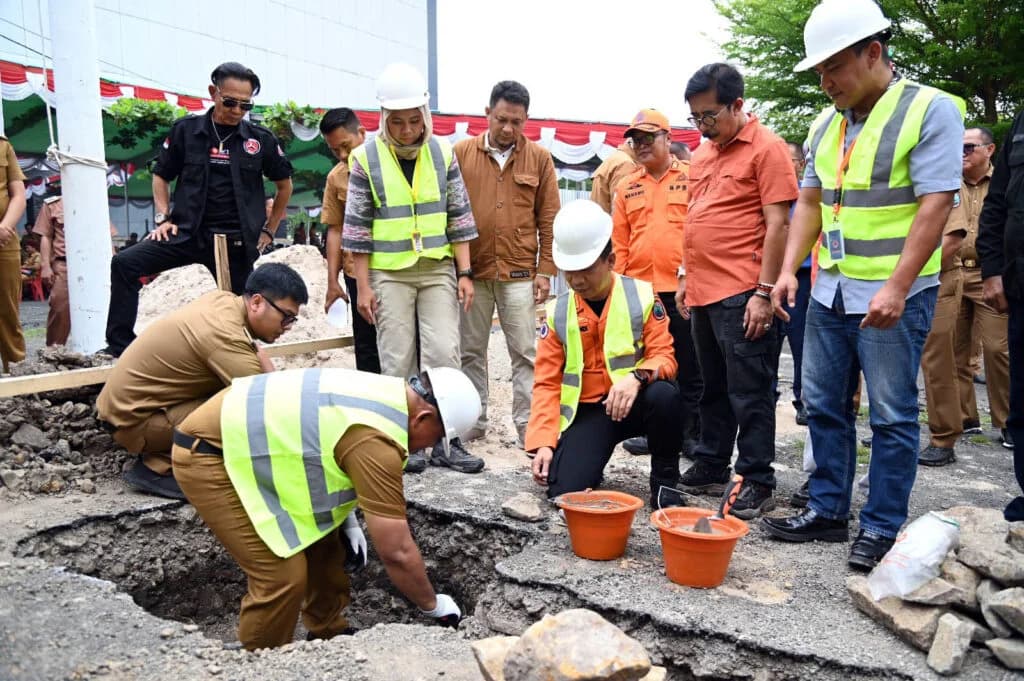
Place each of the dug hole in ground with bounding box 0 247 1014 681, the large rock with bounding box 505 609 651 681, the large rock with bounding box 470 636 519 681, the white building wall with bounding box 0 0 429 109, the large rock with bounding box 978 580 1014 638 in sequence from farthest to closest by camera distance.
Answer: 1. the white building wall with bounding box 0 0 429 109
2. the dug hole in ground with bounding box 0 247 1014 681
3. the large rock with bounding box 978 580 1014 638
4. the large rock with bounding box 470 636 519 681
5. the large rock with bounding box 505 609 651 681

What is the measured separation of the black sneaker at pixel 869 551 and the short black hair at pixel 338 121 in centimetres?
386

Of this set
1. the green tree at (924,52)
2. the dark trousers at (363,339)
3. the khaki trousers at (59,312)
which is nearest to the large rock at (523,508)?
the dark trousers at (363,339)

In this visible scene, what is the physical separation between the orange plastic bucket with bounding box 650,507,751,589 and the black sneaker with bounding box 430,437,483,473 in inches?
62.7

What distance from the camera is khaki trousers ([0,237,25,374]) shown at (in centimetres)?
550

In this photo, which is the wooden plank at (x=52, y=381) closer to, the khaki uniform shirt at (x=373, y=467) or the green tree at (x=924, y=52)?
the khaki uniform shirt at (x=373, y=467)

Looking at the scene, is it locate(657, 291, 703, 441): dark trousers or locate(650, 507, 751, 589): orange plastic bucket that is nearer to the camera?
locate(650, 507, 751, 589): orange plastic bucket

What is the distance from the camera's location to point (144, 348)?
383cm

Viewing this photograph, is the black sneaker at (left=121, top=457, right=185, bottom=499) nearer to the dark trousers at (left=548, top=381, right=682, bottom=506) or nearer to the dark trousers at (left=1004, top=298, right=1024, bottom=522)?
the dark trousers at (left=548, top=381, right=682, bottom=506)

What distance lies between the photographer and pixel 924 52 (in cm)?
1123

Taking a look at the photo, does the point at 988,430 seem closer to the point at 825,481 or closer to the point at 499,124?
the point at 825,481

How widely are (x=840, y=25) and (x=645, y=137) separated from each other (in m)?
1.78

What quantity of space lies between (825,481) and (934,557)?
72 cm

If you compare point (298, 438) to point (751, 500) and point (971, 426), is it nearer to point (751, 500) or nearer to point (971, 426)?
point (751, 500)

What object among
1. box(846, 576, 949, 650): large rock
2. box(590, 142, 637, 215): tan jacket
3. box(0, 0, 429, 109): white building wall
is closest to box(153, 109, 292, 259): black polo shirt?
box(590, 142, 637, 215): tan jacket
